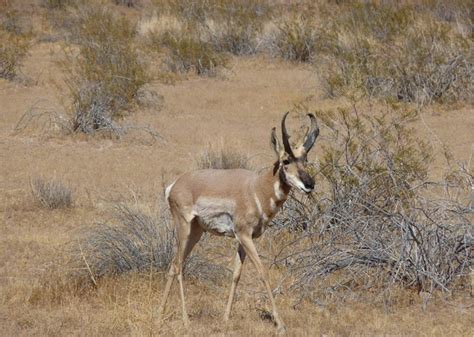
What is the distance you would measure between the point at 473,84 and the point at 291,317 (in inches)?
553

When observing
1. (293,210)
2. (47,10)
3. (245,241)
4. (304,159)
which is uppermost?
(304,159)

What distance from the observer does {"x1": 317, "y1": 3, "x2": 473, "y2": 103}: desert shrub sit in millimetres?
20055

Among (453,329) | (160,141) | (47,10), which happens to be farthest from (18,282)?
(47,10)

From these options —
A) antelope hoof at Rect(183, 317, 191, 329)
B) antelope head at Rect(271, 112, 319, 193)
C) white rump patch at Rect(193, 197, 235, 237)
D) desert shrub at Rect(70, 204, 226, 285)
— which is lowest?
desert shrub at Rect(70, 204, 226, 285)

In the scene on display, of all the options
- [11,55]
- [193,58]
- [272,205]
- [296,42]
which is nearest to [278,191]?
[272,205]

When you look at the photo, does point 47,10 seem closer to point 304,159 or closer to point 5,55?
point 5,55

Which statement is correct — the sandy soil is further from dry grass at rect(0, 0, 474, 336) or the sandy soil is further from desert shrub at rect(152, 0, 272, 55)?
desert shrub at rect(152, 0, 272, 55)

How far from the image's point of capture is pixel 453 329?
729 centimetres

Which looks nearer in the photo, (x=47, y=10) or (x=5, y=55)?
(x=5, y=55)

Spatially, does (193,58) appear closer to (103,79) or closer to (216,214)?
(103,79)

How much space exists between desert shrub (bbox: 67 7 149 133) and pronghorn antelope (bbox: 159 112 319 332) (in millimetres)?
10223

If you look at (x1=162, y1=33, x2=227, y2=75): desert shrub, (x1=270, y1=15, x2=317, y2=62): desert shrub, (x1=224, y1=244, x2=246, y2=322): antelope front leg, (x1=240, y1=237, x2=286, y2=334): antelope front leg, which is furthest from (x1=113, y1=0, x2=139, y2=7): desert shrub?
(x1=240, y1=237, x2=286, y2=334): antelope front leg

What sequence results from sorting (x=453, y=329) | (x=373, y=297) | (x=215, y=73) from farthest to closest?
(x=215, y=73) → (x=373, y=297) → (x=453, y=329)

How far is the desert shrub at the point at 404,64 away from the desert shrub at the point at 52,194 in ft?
27.2
